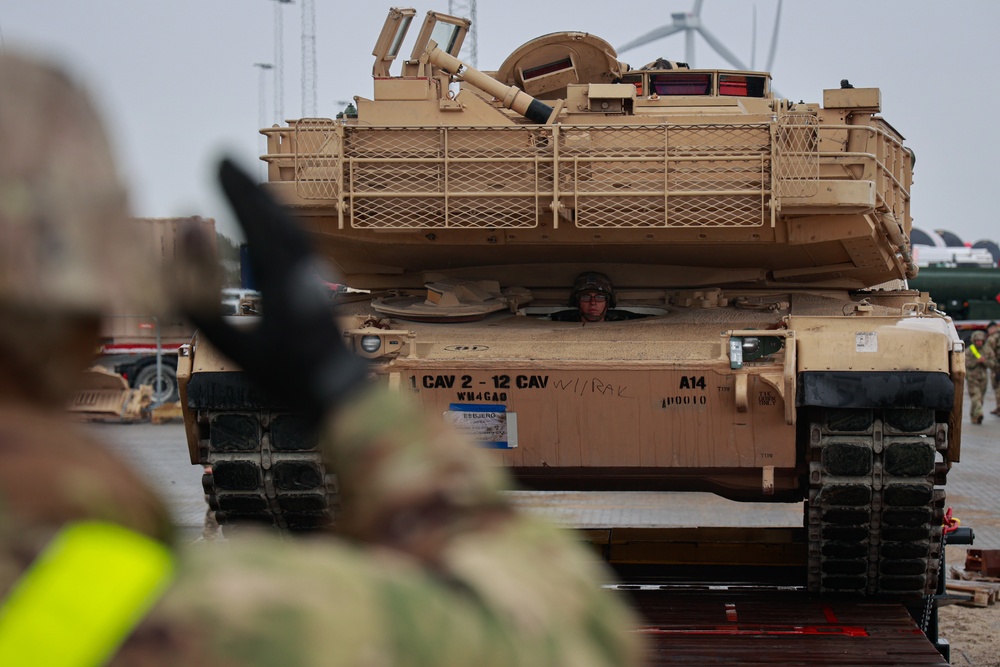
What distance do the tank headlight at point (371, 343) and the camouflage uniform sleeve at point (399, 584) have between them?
6.06 metres

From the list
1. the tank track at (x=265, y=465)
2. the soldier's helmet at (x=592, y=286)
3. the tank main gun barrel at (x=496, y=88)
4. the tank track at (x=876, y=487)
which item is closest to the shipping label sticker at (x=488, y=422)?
the tank track at (x=265, y=465)

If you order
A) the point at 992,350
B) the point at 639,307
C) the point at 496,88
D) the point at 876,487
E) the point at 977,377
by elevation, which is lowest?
the point at 977,377

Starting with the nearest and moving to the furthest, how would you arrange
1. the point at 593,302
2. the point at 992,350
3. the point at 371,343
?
the point at 371,343 → the point at 593,302 → the point at 992,350

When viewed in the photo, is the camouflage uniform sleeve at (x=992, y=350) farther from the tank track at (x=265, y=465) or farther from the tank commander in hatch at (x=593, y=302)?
the tank track at (x=265, y=465)

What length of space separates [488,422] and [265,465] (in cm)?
121

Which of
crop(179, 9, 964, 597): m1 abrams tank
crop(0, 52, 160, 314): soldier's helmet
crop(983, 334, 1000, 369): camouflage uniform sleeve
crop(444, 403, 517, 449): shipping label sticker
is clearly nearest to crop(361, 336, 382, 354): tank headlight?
crop(179, 9, 964, 597): m1 abrams tank

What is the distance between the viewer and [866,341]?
22.0 feet

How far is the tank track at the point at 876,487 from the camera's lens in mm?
6645

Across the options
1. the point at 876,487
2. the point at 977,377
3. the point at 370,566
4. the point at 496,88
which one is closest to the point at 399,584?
the point at 370,566

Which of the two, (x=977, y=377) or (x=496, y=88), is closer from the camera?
(x=496, y=88)

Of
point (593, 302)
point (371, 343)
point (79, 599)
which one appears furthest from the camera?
point (593, 302)

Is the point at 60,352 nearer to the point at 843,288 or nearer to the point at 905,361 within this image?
the point at 905,361

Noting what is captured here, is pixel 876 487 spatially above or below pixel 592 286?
below

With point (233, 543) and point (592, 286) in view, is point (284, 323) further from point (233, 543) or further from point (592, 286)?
point (592, 286)
